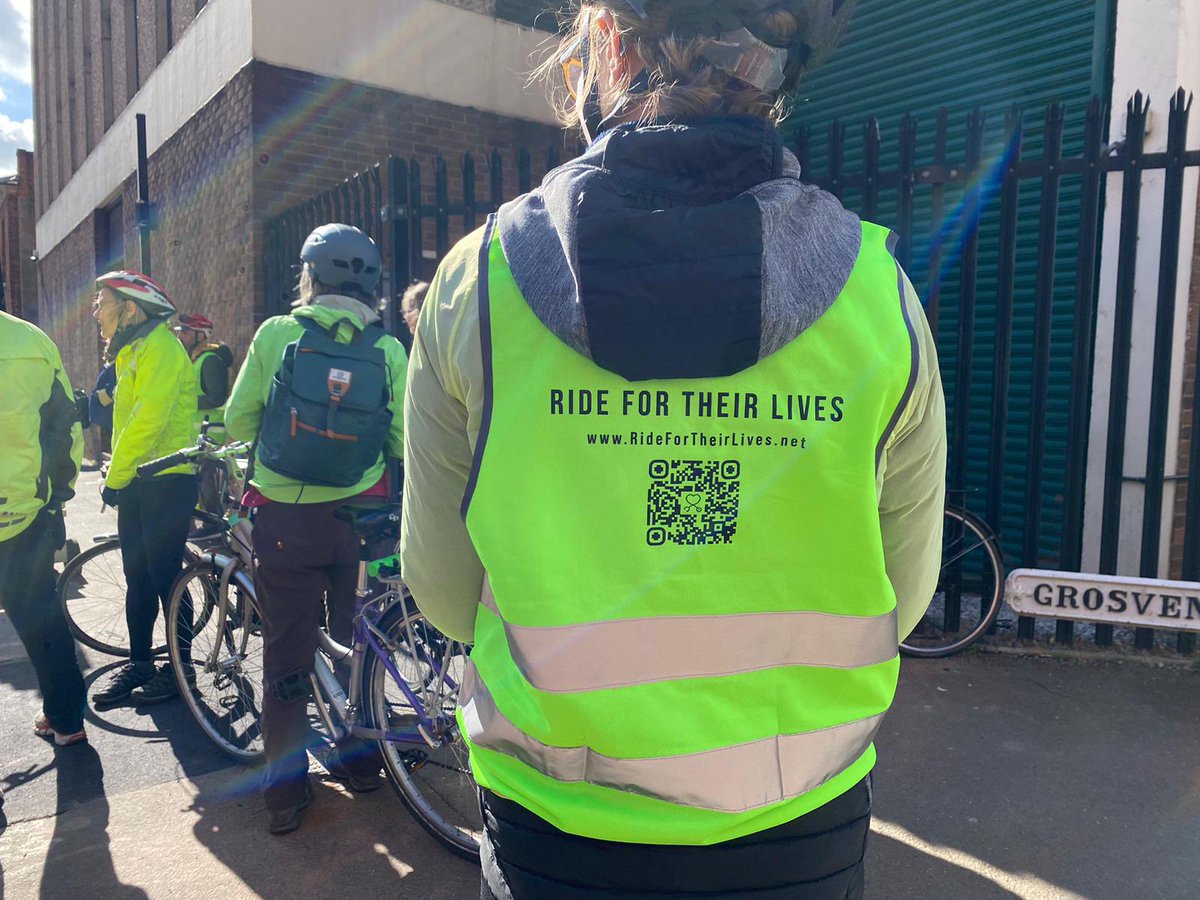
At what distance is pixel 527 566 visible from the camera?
3.77ft

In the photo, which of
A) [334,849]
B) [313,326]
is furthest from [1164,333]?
[334,849]

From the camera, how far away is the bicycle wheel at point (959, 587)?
15.6ft

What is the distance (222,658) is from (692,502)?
3376 millimetres

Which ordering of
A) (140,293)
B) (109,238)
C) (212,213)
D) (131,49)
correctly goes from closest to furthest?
1. (140,293)
2. (212,213)
3. (131,49)
4. (109,238)

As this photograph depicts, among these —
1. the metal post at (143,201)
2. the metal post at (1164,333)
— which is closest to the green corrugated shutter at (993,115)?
the metal post at (1164,333)

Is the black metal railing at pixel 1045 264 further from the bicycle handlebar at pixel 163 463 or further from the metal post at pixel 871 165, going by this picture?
the bicycle handlebar at pixel 163 463

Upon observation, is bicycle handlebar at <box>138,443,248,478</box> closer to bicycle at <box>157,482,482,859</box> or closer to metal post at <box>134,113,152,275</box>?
bicycle at <box>157,482,482,859</box>

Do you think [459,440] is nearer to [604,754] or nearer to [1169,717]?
[604,754]

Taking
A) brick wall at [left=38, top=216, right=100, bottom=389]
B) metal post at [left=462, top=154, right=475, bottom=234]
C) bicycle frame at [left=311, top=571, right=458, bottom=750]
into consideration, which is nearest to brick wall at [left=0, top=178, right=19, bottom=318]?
brick wall at [left=38, top=216, right=100, bottom=389]

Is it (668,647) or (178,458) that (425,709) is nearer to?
(178,458)

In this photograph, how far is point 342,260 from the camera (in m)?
3.40

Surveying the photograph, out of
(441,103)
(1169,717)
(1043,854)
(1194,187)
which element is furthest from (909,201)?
(441,103)

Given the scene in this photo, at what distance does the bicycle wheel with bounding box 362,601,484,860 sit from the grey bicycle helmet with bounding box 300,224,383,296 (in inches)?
48.6

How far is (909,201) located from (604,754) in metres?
4.40
